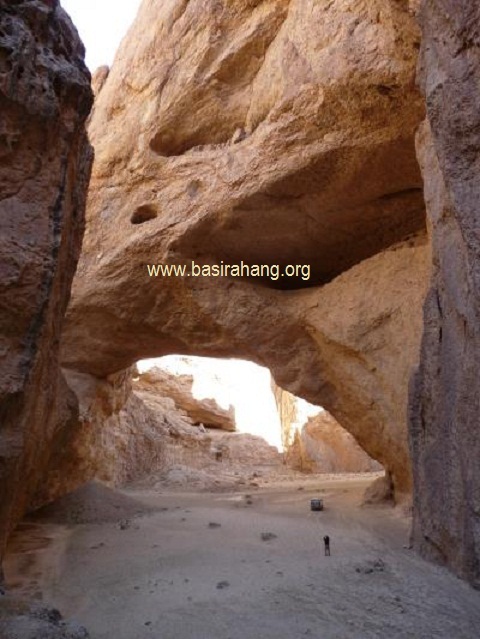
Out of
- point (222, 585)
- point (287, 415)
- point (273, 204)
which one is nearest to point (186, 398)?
point (287, 415)

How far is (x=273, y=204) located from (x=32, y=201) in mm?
3969

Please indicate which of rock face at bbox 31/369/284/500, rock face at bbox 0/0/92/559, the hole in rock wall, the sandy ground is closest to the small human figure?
the sandy ground

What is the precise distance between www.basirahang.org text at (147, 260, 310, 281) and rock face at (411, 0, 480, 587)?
396 centimetres

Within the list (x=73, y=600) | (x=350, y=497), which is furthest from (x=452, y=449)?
(x=350, y=497)

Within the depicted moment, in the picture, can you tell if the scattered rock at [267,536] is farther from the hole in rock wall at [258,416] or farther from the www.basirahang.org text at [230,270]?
the hole in rock wall at [258,416]

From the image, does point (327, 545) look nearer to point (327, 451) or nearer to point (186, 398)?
point (327, 451)

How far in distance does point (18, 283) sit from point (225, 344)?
5108mm

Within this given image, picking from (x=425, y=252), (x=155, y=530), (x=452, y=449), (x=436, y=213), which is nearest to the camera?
(x=452, y=449)

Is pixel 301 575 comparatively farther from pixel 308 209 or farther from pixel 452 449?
pixel 308 209

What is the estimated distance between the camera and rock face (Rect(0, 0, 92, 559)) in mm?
3268

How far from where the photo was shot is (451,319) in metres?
3.77

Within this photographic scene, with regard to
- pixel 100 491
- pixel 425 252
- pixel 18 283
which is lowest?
pixel 100 491

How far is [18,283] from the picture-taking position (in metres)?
3.32

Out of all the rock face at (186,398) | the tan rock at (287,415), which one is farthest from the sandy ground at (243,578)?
the rock face at (186,398)
